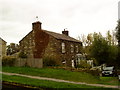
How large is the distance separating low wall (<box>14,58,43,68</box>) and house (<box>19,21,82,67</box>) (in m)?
7.41

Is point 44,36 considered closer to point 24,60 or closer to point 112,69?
point 24,60

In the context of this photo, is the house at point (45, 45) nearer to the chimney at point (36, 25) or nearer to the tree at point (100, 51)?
the chimney at point (36, 25)

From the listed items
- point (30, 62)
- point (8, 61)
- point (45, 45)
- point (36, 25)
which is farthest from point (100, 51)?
point (8, 61)

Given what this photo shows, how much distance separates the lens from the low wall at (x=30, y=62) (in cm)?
3347

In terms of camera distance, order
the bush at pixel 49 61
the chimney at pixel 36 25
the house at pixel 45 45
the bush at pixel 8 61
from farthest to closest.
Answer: the chimney at pixel 36 25 < the house at pixel 45 45 < the bush at pixel 49 61 < the bush at pixel 8 61

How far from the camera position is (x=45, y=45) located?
43.4m

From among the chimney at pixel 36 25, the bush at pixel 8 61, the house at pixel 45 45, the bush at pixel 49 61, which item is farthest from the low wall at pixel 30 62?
the chimney at pixel 36 25

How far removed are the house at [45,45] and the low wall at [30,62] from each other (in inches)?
292

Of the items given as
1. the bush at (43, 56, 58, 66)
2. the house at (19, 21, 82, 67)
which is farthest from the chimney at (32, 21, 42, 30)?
the bush at (43, 56, 58, 66)

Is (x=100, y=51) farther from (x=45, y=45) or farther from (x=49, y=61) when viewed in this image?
(x=45, y=45)

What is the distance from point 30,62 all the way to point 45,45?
9.90 meters

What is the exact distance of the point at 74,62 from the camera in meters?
47.3

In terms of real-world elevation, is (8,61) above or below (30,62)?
above

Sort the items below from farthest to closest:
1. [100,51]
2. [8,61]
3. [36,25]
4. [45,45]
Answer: [45,45] < [36,25] < [100,51] < [8,61]
